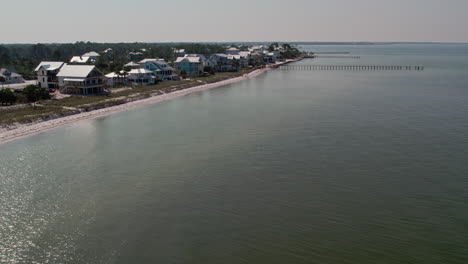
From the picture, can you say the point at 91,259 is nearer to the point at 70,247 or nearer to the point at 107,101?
the point at 70,247

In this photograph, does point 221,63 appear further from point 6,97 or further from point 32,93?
point 6,97

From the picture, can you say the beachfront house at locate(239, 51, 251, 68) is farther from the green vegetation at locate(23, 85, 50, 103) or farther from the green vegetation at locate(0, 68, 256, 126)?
the green vegetation at locate(23, 85, 50, 103)

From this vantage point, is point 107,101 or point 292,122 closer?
point 292,122

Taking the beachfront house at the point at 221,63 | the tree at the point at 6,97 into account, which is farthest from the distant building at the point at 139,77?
the beachfront house at the point at 221,63

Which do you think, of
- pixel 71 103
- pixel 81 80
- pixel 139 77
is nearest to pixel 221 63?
pixel 139 77

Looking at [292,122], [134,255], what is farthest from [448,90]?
[134,255]

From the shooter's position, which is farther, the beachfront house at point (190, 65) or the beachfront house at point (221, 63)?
the beachfront house at point (221, 63)

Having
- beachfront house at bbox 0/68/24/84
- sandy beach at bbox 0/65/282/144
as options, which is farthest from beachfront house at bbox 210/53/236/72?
beachfront house at bbox 0/68/24/84

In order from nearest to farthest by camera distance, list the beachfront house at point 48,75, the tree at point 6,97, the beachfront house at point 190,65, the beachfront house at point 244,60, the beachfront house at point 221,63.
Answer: the tree at point 6,97 < the beachfront house at point 48,75 < the beachfront house at point 190,65 < the beachfront house at point 221,63 < the beachfront house at point 244,60

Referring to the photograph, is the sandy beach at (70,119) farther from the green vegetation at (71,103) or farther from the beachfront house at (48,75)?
the beachfront house at (48,75)
